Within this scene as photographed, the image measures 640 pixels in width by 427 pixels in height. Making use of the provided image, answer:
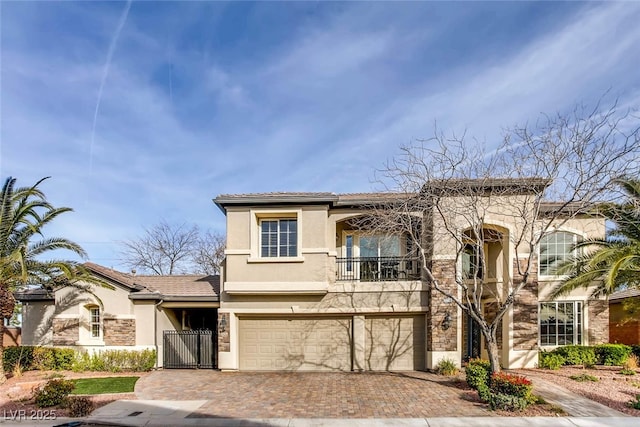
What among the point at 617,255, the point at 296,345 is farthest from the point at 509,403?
the point at 296,345

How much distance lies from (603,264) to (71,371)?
2015cm

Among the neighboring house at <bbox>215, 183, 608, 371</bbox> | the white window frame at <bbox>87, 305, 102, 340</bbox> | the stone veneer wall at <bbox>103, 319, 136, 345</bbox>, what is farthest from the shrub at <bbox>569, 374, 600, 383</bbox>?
the white window frame at <bbox>87, 305, 102, 340</bbox>

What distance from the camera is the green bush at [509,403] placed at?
9.29m

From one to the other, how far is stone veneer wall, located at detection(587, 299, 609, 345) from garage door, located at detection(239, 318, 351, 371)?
9.91m

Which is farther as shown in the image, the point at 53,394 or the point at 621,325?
the point at 621,325

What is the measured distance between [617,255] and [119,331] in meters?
18.3

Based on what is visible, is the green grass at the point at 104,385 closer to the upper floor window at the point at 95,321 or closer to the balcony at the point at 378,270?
the upper floor window at the point at 95,321

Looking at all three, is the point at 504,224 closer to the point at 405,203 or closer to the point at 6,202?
the point at 405,203

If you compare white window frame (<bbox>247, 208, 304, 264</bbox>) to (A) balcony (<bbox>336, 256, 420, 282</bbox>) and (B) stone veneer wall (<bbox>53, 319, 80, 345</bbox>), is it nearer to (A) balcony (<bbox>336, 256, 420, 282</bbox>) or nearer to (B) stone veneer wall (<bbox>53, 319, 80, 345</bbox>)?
(A) balcony (<bbox>336, 256, 420, 282</bbox>)

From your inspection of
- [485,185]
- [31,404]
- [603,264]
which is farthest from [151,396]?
[603,264]

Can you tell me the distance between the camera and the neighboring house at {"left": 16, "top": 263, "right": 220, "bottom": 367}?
15.4 metres

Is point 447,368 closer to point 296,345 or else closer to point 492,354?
point 492,354

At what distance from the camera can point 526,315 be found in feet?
46.6

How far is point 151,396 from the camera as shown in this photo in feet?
36.1
